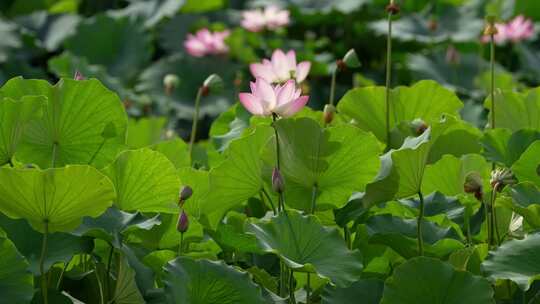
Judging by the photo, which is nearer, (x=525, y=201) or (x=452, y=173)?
(x=525, y=201)

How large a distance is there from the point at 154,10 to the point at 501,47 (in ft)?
4.72

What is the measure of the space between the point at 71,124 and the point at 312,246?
325mm

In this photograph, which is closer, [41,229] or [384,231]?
[41,229]

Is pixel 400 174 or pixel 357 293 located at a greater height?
pixel 400 174

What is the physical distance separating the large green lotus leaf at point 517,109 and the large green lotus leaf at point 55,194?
676mm

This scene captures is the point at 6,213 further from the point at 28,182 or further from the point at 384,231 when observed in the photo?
the point at 384,231

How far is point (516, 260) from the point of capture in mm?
1163

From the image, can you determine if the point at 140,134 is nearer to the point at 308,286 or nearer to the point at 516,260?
the point at 308,286

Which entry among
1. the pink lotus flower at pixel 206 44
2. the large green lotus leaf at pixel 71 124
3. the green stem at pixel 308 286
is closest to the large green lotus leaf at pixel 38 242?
the large green lotus leaf at pixel 71 124

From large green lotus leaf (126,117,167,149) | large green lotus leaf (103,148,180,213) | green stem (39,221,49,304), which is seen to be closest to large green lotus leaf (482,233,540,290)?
large green lotus leaf (103,148,180,213)

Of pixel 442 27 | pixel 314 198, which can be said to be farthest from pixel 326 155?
pixel 442 27

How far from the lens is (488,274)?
3.78 feet

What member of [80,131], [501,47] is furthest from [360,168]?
[501,47]

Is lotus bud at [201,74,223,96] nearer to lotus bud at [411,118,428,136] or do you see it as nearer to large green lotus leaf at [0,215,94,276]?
lotus bud at [411,118,428,136]
